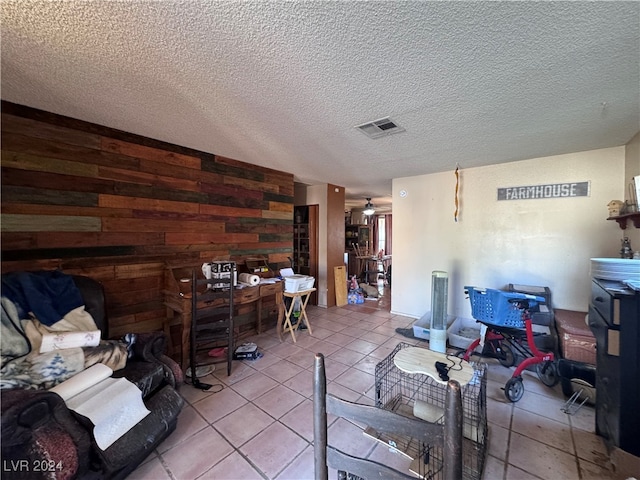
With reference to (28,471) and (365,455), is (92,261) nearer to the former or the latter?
(28,471)

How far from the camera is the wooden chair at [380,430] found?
0.63 metres

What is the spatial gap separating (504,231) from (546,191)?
66 cm

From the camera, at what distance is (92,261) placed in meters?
2.35

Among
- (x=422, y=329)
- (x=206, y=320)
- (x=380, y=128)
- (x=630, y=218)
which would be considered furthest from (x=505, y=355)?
(x=206, y=320)

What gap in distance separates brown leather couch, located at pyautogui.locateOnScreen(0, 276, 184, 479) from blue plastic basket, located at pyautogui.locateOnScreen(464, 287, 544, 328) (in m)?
2.78

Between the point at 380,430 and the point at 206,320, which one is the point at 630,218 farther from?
the point at 206,320

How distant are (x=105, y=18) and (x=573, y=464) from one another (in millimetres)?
3588

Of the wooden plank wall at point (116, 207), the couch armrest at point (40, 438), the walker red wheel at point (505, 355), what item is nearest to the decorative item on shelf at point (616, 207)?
the walker red wheel at point (505, 355)

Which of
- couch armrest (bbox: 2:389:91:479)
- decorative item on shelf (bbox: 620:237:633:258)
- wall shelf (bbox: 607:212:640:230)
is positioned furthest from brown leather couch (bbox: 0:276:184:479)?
decorative item on shelf (bbox: 620:237:633:258)

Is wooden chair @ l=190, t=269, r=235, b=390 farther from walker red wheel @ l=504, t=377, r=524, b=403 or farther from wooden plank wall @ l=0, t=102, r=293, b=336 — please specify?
walker red wheel @ l=504, t=377, r=524, b=403

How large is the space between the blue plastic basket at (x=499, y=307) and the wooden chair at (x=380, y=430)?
7.33ft

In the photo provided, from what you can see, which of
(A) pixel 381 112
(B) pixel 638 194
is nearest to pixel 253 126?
(A) pixel 381 112

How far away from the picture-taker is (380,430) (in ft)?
2.39

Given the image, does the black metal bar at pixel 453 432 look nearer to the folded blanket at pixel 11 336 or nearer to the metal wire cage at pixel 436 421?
the metal wire cage at pixel 436 421
